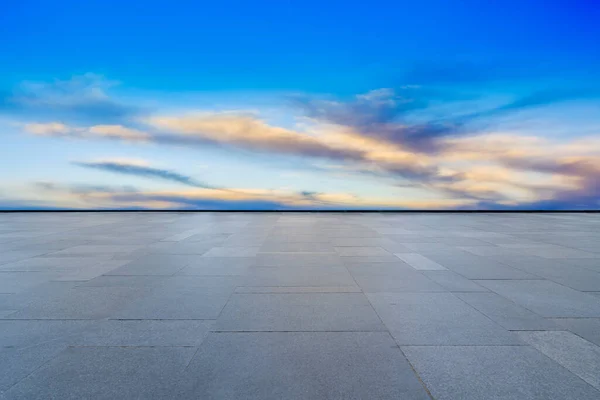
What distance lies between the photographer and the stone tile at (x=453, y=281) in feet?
23.2

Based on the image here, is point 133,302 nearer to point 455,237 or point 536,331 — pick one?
point 536,331

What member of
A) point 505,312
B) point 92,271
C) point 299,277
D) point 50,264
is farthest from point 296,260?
point 50,264

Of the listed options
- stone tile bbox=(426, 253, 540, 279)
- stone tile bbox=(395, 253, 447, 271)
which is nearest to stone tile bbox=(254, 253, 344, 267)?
stone tile bbox=(395, 253, 447, 271)

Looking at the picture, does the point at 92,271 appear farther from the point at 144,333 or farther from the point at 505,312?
the point at 505,312

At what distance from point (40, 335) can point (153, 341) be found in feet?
5.59

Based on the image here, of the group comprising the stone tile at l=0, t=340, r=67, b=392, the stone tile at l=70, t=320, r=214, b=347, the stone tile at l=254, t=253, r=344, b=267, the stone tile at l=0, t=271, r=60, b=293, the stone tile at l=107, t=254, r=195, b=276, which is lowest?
the stone tile at l=0, t=340, r=67, b=392

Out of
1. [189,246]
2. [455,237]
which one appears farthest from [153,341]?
[455,237]

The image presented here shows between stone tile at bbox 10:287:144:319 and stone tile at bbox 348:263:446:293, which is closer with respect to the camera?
stone tile at bbox 10:287:144:319

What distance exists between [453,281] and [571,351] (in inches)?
127

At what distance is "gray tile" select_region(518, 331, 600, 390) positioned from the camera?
3.91m

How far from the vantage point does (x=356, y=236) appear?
15047mm

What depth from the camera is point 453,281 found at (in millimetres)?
7633

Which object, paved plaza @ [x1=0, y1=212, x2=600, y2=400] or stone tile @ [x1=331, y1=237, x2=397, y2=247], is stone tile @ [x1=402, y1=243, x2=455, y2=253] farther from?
paved plaza @ [x1=0, y1=212, x2=600, y2=400]

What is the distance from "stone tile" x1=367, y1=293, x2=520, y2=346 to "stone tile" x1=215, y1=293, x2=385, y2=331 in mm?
298
